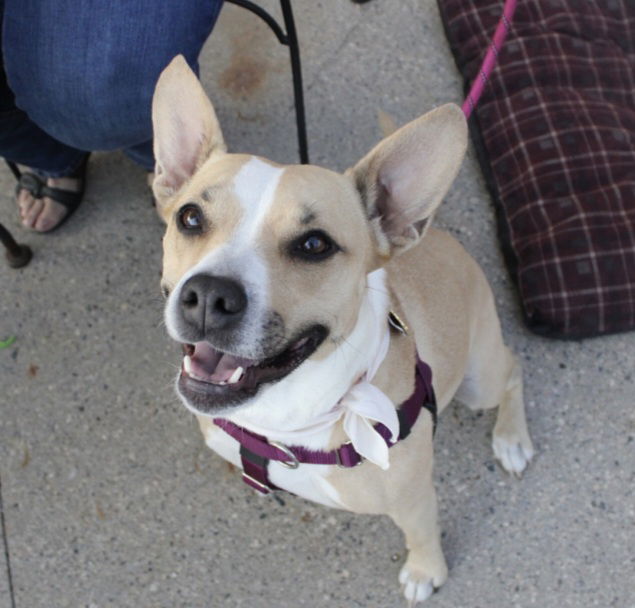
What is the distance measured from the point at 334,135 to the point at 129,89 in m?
1.48

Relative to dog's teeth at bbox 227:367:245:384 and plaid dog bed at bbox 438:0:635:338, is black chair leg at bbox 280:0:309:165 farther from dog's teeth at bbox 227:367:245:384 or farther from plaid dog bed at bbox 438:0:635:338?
dog's teeth at bbox 227:367:245:384

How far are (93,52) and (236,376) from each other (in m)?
1.57

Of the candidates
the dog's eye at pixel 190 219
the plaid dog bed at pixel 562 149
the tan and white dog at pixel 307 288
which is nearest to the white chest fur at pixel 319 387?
the tan and white dog at pixel 307 288

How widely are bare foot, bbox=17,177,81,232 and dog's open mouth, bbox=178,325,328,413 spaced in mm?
2063

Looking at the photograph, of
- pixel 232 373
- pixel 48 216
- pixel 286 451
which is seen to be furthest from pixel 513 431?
pixel 48 216

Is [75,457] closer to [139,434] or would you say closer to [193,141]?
[139,434]

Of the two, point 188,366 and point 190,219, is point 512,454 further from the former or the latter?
point 190,219

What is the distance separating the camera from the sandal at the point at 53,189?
3.74 metres

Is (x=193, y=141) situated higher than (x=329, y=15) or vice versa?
(x=193, y=141)

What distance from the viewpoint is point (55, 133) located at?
10.2 ft

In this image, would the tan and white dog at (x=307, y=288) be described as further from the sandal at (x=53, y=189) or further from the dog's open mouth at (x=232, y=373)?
the sandal at (x=53, y=189)

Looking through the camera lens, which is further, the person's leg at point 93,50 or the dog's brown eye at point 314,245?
the person's leg at point 93,50

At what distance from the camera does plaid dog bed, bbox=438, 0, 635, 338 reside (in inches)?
140

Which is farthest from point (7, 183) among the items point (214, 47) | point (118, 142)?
point (214, 47)
